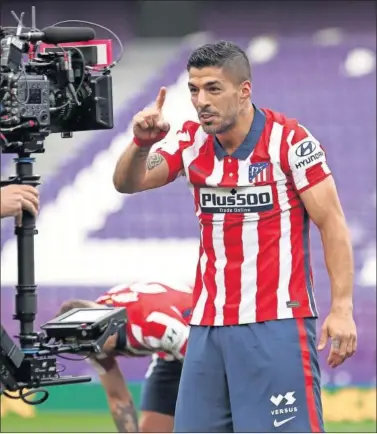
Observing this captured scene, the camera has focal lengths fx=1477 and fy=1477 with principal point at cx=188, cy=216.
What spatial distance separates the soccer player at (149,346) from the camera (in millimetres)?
6516

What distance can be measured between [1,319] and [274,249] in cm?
393

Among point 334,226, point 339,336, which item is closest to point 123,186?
point 334,226

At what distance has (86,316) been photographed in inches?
207

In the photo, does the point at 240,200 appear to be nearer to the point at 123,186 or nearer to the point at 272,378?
the point at 123,186

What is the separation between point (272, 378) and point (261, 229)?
52 centimetres

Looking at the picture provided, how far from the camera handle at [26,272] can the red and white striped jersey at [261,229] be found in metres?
0.62

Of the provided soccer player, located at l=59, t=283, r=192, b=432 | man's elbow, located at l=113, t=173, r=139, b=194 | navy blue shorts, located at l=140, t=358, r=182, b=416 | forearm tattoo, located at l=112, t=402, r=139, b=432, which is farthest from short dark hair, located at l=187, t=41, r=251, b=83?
forearm tattoo, located at l=112, t=402, r=139, b=432

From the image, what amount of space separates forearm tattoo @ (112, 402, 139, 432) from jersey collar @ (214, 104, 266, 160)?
7.34 feet

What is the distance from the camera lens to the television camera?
16.1 ft

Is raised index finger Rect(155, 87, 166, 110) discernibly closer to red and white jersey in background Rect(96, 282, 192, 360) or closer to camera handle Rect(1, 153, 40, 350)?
camera handle Rect(1, 153, 40, 350)

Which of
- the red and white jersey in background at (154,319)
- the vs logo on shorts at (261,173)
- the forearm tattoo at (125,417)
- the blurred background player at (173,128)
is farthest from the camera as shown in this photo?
the blurred background player at (173,128)

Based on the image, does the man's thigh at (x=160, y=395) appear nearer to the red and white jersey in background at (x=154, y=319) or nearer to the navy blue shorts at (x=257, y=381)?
the red and white jersey in background at (x=154, y=319)

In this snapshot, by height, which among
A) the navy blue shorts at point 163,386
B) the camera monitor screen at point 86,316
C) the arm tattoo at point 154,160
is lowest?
the navy blue shorts at point 163,386

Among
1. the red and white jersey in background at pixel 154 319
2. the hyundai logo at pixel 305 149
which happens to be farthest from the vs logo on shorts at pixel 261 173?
the red and white jersey in background at pixel 154 319
